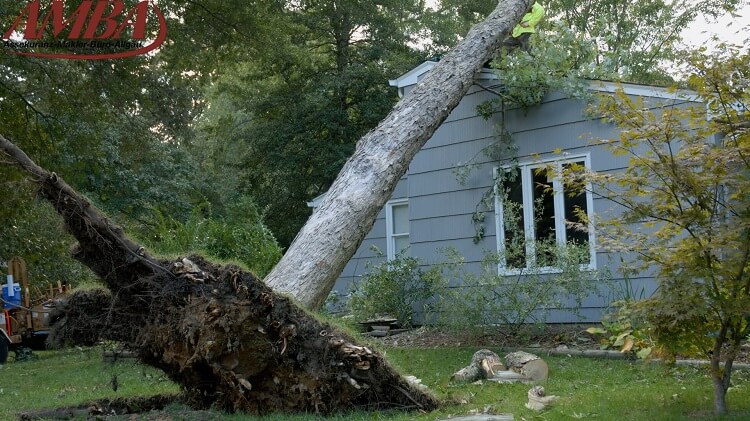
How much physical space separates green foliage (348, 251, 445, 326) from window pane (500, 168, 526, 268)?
65.3 inches

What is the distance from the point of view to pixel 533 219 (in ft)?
34.5

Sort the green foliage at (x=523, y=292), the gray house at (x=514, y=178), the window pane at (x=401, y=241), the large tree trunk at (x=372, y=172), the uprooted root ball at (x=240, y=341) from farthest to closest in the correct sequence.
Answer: the window pane at (x=401, y=241) → the gray house at (x=514, y=178) → the green foliage at (x=523, y=292) → the large tree trunk at (x=372, y=172) → the uprooted root ball at (x=240, y=341)

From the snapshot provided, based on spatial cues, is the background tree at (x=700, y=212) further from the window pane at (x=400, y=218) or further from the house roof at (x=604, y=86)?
the window pane at (x=400, y=218)

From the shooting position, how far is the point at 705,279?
495 centimetres

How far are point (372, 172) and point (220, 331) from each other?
3.69 meters

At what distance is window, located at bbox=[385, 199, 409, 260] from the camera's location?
1389 centimetres

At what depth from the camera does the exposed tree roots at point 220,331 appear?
5387mm

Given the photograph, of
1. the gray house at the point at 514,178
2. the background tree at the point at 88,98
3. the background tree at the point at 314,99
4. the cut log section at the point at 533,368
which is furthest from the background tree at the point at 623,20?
the cut log section at the point at 533,368

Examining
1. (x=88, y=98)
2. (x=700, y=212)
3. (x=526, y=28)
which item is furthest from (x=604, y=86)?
(x=88, y=98)

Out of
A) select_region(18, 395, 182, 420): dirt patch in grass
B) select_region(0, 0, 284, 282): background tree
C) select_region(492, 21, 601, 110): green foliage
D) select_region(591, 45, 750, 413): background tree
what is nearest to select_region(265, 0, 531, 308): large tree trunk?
select_region(492, 21, 601, 110): green foliage

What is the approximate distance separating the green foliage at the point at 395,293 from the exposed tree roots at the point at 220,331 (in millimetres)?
6015

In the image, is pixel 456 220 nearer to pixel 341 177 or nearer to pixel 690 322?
pixel 341 177

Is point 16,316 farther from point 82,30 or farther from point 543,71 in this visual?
point 543,71

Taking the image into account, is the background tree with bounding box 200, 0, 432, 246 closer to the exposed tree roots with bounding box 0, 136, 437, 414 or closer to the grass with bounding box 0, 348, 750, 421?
the grass with bounding box 0, 348, 750, 421
